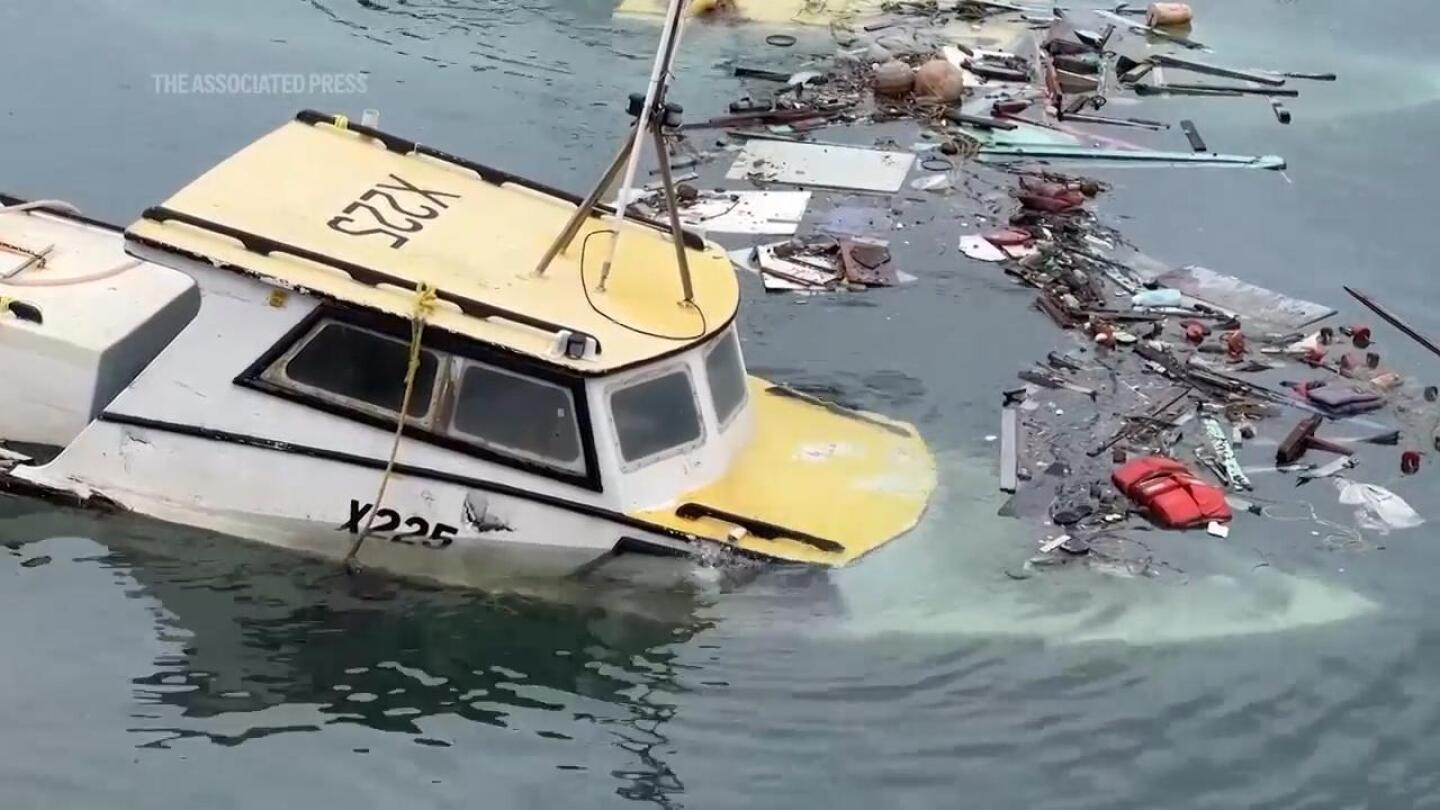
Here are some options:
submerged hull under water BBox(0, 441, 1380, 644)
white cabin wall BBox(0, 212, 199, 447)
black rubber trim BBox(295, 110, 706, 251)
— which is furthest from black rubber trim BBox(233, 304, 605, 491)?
black rubber trim BBox(295, 110, 706, 251)

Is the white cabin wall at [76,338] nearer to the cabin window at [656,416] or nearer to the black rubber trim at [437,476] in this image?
the black rubber trim at [437,476]

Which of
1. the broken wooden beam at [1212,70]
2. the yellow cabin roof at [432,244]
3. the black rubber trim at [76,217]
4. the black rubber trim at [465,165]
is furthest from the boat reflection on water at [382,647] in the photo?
the broken wooden beam at [1212,70]

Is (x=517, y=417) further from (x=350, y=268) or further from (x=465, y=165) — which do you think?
(x=465, y=165)

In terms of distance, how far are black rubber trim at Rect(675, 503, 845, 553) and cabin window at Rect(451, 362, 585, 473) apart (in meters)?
0.68

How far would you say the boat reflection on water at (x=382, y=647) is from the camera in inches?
331

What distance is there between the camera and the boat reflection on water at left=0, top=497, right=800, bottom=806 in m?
8.40

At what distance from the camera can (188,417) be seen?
866 centimetres

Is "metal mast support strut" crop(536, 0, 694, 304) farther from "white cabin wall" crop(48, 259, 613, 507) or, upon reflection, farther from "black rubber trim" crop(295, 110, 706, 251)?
"white cabin wall" crop(48, 259, 613, 507)

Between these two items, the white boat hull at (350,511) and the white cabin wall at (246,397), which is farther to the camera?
the white boat hull at (350,511)

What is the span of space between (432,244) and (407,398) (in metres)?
1.10

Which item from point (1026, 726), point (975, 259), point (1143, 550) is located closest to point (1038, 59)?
point (975, 259)

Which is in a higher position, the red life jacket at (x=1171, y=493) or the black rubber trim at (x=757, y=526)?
the black rubber trim at (x=757, y=526)

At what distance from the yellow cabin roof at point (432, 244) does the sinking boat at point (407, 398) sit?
18 millimetres

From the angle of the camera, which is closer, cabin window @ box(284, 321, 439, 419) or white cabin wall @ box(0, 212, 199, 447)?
cabin window @ box(284, 321, 439, 419)
